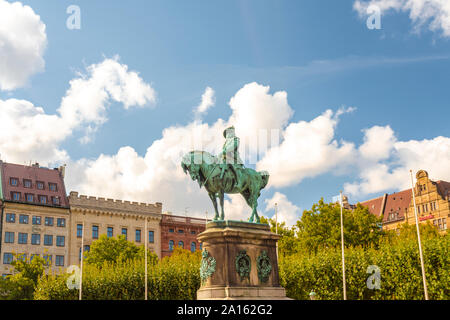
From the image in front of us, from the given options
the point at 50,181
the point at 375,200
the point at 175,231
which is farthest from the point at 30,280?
the point at 375,200

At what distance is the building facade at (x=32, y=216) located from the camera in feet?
211

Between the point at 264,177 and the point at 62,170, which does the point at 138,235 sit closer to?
the point at 62,170

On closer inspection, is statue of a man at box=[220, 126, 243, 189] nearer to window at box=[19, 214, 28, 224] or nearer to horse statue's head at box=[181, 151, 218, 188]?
horse statue's head at box=[181, 151, 218, 188]

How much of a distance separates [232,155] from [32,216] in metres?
50.2

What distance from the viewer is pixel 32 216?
2628 inches

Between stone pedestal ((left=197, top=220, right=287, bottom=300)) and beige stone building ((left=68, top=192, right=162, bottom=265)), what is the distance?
49521 millimetres

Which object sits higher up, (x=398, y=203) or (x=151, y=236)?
(x=398, y=203)

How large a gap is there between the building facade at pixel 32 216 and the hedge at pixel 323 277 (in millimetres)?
22620

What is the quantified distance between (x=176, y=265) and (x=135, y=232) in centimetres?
3295

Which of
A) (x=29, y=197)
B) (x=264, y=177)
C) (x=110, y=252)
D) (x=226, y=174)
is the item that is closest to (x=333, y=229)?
(x=110, y=252)

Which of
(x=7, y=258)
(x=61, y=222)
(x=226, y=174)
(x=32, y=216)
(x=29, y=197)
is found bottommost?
(x=226, y=174)

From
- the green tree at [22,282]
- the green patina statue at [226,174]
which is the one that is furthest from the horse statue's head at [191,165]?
the green tree at [22,282]

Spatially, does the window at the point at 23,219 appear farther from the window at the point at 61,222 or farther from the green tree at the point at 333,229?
the green tree at the point at 333,229

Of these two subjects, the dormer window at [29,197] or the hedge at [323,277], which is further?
the dormer window at [29,197]
